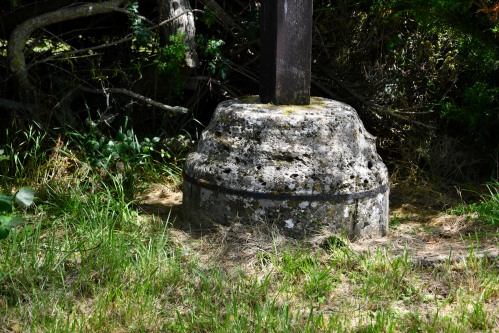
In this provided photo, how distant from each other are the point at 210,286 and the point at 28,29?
261cm

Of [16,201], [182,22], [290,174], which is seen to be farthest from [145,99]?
[16,201]

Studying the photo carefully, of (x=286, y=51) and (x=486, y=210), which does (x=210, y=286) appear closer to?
(x=286, y=51)

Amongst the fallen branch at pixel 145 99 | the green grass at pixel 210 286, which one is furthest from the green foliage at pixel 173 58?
the green grass at pixel 210 286

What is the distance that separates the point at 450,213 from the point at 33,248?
281 centimetres

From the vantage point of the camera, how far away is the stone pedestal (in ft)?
14.1

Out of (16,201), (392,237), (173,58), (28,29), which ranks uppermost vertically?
(28,29)

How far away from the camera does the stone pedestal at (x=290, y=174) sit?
4.29 meters

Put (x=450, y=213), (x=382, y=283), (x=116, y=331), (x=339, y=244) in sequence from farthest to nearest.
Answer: (x=450, y=213)
(x=339, y=244)
(x=382, y=283)
(x=116, y=331)

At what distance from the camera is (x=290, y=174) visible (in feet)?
14.0

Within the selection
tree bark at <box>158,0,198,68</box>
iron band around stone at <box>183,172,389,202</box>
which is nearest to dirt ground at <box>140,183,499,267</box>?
iron band around stone at <box>183,172,389,202</box>

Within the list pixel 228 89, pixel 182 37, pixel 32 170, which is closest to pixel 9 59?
pixel 32 170

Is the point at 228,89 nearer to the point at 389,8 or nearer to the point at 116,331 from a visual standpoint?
the point at 389,8

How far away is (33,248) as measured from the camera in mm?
3826

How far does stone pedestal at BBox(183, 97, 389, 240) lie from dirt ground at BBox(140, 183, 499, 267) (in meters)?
0.09
